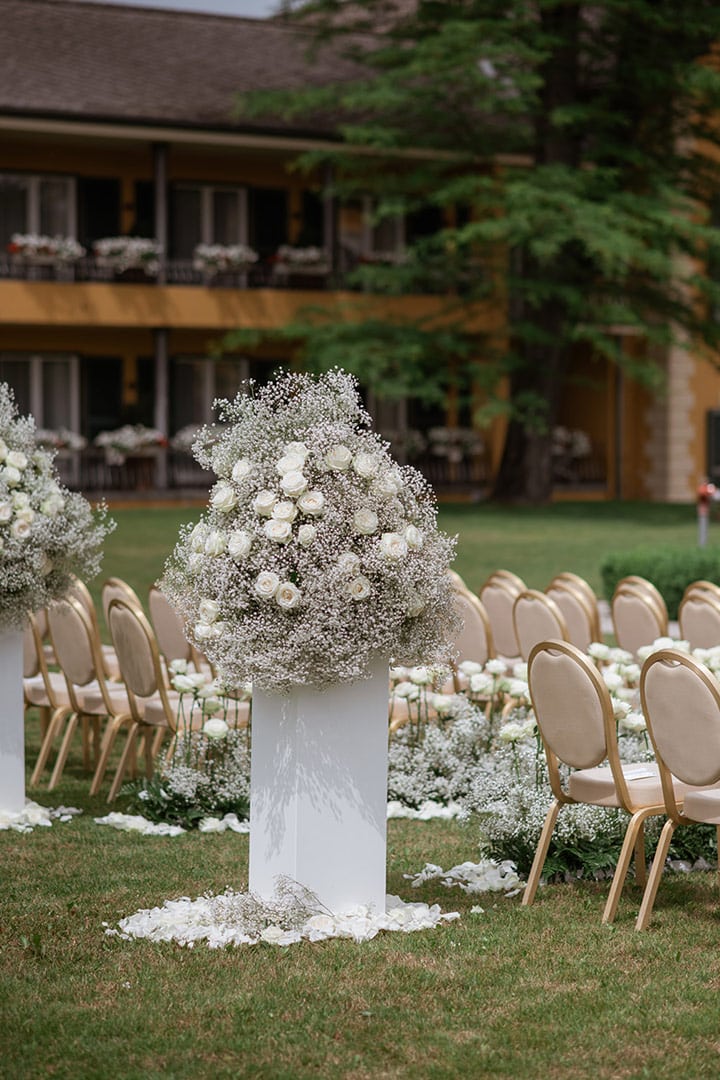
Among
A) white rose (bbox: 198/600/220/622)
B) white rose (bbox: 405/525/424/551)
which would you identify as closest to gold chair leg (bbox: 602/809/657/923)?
white rose (bbox: 405/525/424/551)

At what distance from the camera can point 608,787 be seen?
20.2 ft

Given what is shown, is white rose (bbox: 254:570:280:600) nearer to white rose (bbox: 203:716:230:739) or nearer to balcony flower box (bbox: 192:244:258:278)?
white rose (bbox: 203:716:230:739)

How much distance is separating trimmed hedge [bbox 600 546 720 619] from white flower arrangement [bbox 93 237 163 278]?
13174 mm

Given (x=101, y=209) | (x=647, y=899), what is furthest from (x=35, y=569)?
(x=101, y=209)

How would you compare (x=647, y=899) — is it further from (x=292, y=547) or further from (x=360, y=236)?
(x=360, y=236)

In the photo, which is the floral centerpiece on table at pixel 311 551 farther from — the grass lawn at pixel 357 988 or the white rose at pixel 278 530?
the grass lawn at pixel 357 988

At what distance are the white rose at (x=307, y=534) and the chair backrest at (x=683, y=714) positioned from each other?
1.27 metres

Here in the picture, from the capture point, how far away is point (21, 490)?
7.68m

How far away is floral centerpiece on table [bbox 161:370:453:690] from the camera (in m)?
5.54

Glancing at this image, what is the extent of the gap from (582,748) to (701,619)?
11.9ft

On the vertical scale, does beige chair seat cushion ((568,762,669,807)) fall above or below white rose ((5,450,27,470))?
below

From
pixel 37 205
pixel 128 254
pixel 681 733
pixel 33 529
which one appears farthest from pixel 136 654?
pixel 37 205

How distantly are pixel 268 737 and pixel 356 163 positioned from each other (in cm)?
2208

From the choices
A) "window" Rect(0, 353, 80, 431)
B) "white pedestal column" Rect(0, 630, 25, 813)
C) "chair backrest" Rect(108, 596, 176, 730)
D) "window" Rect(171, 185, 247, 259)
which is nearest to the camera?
"white pedestal column" Rect(0, 630, 25, 813)
